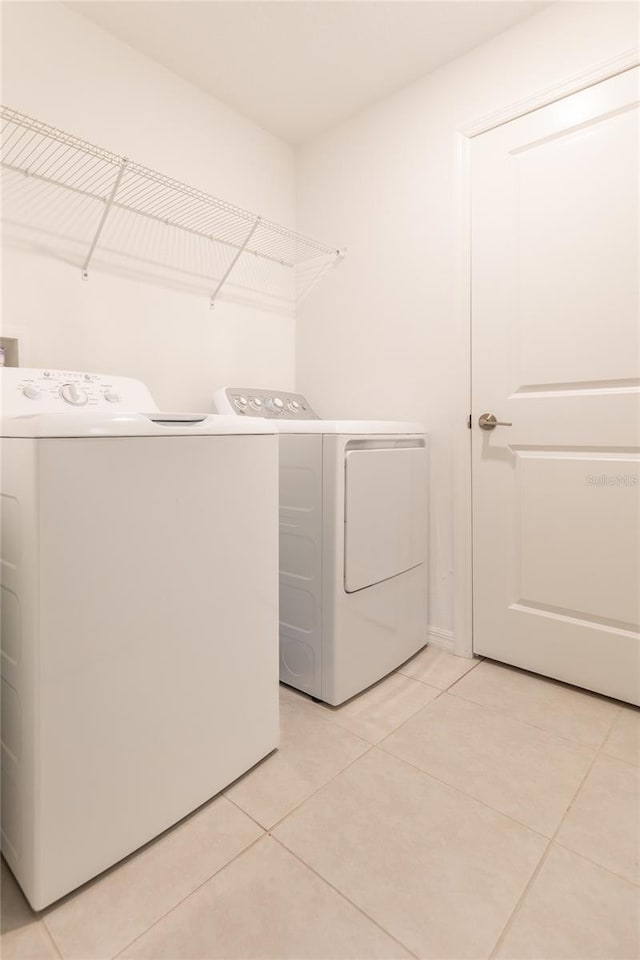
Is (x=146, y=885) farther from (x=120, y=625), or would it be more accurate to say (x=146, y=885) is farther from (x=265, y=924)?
(x=120, y=625)

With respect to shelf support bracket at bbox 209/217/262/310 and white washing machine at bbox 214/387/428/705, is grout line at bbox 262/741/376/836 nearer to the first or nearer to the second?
white washing machine at bbox 214/387/428/705

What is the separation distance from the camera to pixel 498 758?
1.29m

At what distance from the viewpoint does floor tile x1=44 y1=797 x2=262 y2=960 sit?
834mm

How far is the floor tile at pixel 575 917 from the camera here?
0.82m

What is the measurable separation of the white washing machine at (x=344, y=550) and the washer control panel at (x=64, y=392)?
49cm

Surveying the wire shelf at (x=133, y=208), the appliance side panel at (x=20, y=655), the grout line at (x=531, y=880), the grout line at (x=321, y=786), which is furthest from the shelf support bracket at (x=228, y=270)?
the grout line at (x=531, y=880)

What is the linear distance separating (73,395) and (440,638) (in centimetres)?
158

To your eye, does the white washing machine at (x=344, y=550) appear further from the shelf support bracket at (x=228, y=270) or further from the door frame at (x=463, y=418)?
the shelf support bracket at (x=228, y=270)

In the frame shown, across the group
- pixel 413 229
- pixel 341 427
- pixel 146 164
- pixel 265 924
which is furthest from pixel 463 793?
pixel 146 164

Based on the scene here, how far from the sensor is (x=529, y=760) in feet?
4.22

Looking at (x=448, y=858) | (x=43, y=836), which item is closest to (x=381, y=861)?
(x=448, y=858)

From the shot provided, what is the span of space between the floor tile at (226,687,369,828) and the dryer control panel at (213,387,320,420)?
3.61 ft

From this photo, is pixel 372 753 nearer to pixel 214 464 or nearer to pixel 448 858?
pixel 448 858

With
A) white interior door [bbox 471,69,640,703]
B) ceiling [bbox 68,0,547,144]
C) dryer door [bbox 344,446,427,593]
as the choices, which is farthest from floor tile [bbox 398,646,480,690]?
ceiling [bbox 68,0,547,144]
